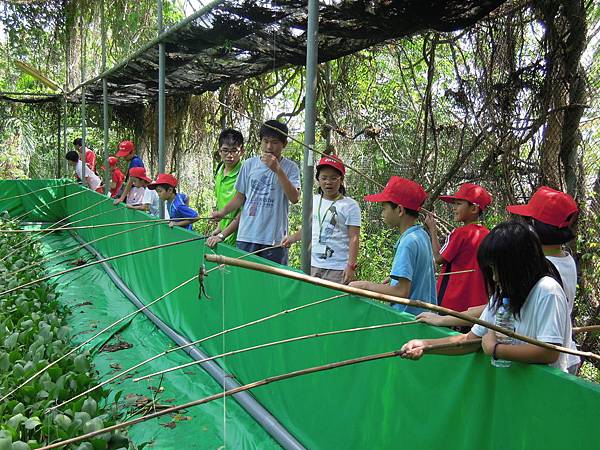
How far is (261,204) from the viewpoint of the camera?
13.6ft

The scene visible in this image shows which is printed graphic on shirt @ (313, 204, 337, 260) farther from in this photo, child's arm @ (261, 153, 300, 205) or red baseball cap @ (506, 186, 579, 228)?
red baseball cap @ (506, 186, 579, 228)

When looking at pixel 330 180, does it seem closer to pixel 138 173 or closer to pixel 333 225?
pixel 333 225

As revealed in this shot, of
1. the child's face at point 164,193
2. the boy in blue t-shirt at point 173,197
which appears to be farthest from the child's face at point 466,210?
the child's face at point 164,193

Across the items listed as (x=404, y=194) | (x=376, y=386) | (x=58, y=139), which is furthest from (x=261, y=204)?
(x=58, y=139)

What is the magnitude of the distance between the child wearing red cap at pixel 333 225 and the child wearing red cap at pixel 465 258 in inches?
21.7

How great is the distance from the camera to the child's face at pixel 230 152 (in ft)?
14.7

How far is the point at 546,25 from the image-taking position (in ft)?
14.5

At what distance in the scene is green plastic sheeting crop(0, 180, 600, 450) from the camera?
5.19ft

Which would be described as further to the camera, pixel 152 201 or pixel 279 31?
pixel 152 201

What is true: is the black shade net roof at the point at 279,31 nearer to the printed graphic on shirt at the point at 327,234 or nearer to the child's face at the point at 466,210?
the child's face at the point at 466,210

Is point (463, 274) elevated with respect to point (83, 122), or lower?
lower

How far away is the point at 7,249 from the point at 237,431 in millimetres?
3800

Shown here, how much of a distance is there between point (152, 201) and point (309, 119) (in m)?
4.02

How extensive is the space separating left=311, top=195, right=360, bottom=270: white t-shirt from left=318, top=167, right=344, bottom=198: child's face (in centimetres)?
6
